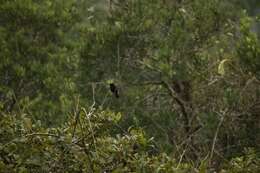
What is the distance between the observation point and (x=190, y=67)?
821 centimetres

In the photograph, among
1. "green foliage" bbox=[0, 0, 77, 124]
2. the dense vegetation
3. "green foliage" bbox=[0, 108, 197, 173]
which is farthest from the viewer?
"green foliage" bbox=[0, 0, 77, 124]

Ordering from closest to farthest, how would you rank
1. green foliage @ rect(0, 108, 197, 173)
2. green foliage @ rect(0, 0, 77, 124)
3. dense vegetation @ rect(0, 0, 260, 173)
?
green foliage @ rect(0, 108, 197, 173), dense vegetation @ rect(0, 0, 260, 173), green foliage @ rect(0, 0, 77, 124)

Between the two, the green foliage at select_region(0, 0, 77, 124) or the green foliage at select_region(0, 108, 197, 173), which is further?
the green foliage at select_region(0, 0, 77, 124)

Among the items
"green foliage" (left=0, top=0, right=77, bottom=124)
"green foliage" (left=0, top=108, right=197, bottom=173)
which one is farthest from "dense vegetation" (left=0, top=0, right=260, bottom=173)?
"green foliage" (left=0, top=108, right=197, bottom=173)

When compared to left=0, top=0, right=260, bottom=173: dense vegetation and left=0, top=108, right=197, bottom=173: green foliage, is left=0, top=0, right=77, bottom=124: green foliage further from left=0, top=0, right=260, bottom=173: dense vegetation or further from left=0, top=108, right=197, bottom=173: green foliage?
left=0, top=108, right=197, bottom=173: green foliage

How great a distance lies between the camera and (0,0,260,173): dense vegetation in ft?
23.3

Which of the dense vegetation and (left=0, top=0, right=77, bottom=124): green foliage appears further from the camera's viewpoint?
(left=0, top=0, right=77, bottom=124): green foliage

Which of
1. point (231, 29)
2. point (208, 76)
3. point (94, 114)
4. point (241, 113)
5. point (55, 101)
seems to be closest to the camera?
point (94, 114)

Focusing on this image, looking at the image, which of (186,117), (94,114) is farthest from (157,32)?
(94,114)

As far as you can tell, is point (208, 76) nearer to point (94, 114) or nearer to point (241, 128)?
point (241, 128)

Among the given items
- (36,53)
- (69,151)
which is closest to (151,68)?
(36,53)

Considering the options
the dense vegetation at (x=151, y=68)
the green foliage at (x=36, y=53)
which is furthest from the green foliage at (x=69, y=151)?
the green foliage at (x=36, y=53)

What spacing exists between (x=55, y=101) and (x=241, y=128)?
425 cm

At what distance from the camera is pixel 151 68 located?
8.38 metres
